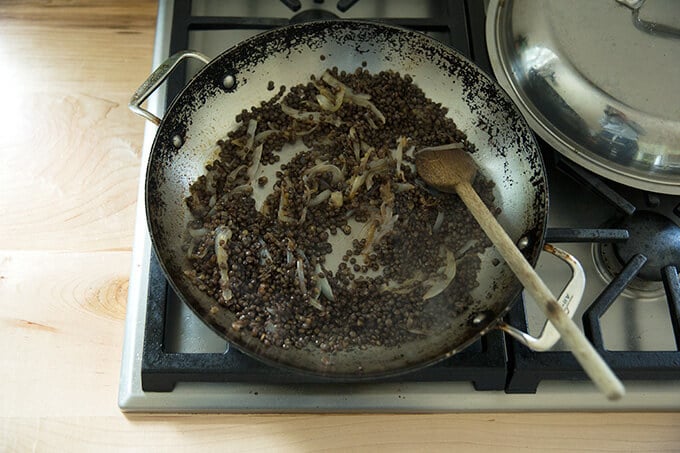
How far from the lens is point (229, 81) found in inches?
43.3

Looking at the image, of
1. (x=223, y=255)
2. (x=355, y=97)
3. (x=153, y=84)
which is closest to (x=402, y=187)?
(x=355, y=97)

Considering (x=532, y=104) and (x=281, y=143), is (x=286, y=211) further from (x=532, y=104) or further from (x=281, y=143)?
(x=532, y=104)

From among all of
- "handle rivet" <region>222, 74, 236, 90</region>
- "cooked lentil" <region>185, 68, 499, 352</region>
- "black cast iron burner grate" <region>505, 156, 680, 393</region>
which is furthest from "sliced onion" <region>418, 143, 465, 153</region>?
"handle rivet" <region>222, 74, 236, 90</region>

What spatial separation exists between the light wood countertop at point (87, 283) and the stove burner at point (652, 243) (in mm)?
212

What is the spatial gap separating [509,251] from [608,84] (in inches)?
12.6

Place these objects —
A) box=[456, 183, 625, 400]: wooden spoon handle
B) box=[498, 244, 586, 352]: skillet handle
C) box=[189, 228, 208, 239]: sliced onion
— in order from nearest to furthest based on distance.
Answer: box=[456, 183, 625, 400]: wooden spoon handle, box=[498, 244, 586, 352]: skillet handle, box=[189, 228, 208, 239]: sliced onion

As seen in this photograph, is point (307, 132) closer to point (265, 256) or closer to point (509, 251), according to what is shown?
point (265, 256)

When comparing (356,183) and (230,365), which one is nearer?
(230,365)

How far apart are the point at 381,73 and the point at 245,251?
0.39m

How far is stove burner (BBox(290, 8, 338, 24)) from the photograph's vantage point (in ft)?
3.77

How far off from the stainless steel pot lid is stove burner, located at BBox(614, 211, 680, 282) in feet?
0.17

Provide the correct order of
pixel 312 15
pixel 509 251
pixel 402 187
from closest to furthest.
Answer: pixel 509 251
pixel 402 187
pixel 312 15

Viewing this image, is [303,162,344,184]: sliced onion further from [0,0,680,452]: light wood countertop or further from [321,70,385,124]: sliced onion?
[0,0,680,452]: light wood countertop

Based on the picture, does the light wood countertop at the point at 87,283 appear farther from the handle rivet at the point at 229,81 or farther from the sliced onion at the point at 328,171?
the sliced onion at the point at 328,171
